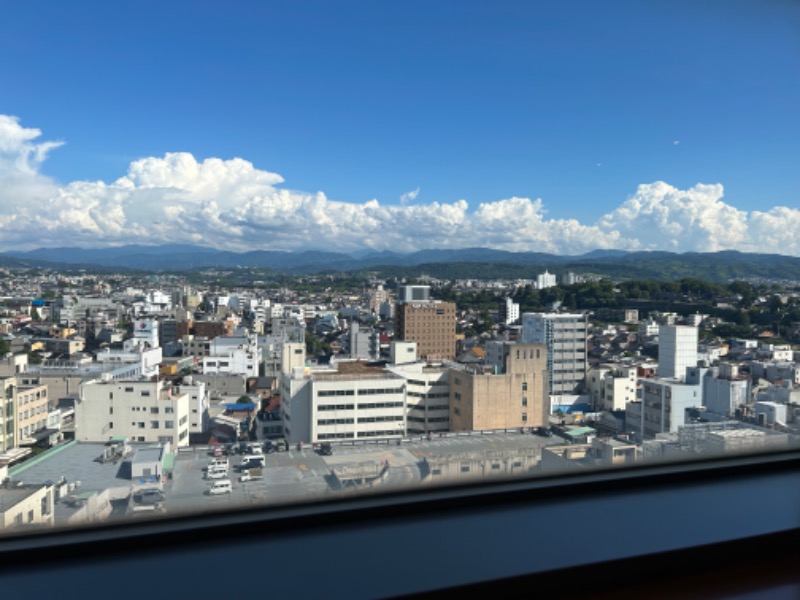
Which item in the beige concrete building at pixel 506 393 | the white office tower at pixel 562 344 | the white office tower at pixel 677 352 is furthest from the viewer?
the white office tower at pixel 562 344

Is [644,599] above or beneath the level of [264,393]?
above

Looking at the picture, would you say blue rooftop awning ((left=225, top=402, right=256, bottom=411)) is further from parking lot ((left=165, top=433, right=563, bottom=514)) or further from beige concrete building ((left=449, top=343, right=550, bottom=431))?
parking lot ((left=165, top=433, right=563, bottom=514))

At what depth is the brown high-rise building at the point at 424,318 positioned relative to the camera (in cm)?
588

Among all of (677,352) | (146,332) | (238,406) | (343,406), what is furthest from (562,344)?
(146,332)

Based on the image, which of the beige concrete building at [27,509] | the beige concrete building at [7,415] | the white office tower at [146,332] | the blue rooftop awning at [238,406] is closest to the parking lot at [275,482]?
the beige concrete building at [27,509]

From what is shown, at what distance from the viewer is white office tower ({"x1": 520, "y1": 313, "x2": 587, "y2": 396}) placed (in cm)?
352

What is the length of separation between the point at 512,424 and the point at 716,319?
3.46 feet

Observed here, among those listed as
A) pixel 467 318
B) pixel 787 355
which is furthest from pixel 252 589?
pixel 467 318

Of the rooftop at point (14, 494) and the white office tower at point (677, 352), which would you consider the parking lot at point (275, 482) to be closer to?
the rooftop at point (14, 494)

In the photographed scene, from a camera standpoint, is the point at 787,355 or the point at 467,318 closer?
the point at 787,355

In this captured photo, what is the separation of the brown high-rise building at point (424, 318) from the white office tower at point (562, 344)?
1.64m

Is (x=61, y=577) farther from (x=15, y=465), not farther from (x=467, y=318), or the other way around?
(x=467, y=318)

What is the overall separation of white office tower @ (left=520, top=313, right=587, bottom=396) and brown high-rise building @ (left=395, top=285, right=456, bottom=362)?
164 cm

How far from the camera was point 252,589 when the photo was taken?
2.14 feet
